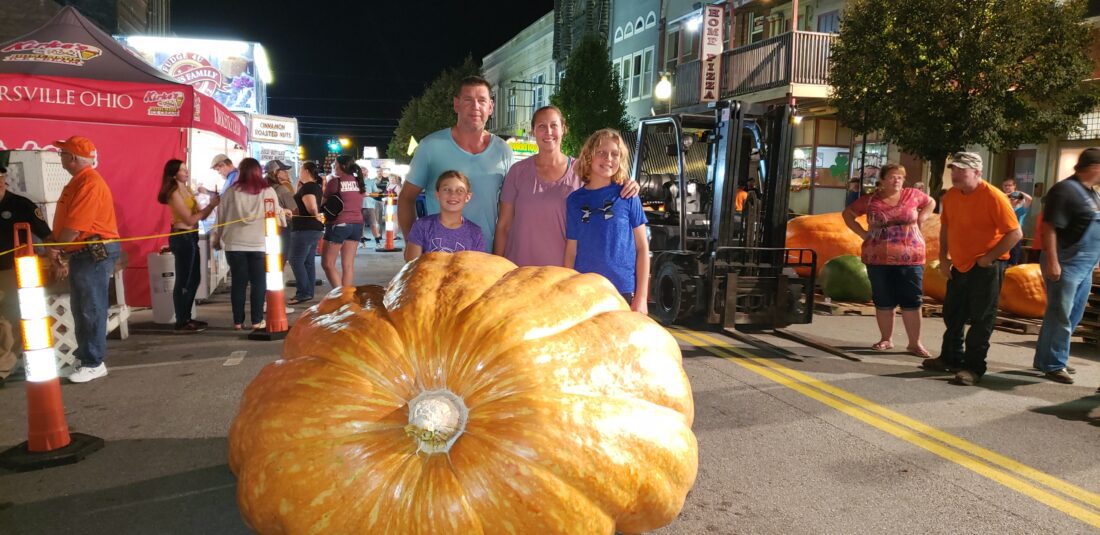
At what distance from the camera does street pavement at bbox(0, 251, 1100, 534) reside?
3420 millimetres

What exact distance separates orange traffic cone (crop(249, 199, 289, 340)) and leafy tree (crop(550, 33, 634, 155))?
27.4 meters

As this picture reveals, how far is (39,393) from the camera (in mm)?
4082

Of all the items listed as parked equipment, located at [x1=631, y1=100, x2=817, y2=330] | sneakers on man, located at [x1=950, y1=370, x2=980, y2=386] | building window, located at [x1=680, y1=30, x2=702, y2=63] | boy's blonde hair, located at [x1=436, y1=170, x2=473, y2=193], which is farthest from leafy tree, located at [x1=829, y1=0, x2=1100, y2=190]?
building window, located at [x1=680, y1=30, x2=702, y2=63]

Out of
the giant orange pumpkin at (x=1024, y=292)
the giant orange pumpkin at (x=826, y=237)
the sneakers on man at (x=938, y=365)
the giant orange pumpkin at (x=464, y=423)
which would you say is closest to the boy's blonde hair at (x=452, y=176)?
the giant orange pumpkin at (x=464, y=423)

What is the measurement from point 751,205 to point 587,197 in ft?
15.5

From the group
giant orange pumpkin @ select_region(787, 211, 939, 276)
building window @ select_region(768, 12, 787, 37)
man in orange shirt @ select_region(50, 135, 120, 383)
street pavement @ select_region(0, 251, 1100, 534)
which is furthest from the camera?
building window @ select_region(768, 12, 787, 37)

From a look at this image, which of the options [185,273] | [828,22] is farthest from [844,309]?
[828,22]

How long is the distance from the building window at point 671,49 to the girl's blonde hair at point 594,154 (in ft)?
87.7

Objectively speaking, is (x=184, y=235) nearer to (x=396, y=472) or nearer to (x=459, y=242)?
(x=459, y=242)

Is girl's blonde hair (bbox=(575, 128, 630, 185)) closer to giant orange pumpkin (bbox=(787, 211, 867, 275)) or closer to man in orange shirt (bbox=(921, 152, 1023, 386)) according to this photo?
man in orange shirt (bbox=(921, 152, 1023, 386))

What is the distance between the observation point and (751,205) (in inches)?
331

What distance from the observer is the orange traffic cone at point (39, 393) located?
405cm

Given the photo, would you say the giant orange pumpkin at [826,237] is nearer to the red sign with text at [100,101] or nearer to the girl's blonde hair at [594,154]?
the girl's blonde hair at [594,154]

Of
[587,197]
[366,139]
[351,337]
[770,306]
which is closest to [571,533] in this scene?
[351,337]
